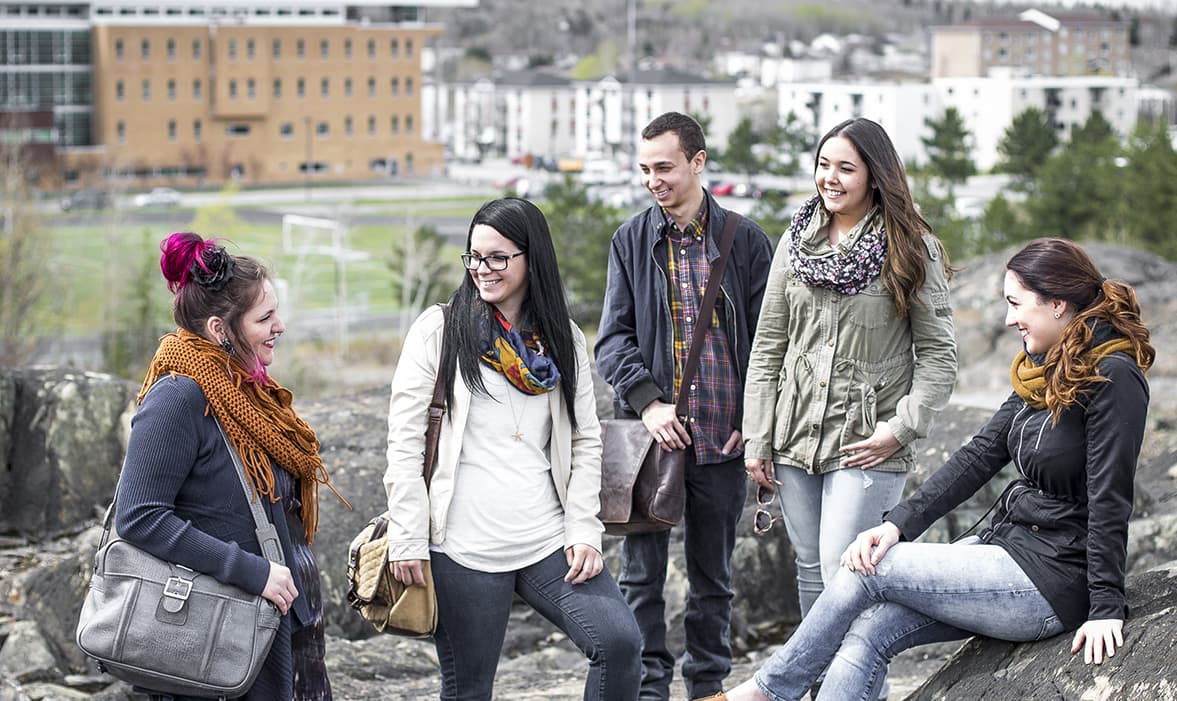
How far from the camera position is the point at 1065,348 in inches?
138

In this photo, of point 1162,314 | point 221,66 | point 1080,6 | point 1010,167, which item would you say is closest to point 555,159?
point 221,66

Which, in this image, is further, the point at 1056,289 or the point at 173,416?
the point at 1056,289

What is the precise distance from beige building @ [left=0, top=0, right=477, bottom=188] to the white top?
69.4 metres

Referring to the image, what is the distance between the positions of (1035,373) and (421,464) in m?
1.57

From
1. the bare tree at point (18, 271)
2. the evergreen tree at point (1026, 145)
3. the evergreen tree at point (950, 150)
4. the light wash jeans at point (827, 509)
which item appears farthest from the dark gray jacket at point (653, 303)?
the evergreen tree at point (1026, 145)

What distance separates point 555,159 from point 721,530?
91.1 metres

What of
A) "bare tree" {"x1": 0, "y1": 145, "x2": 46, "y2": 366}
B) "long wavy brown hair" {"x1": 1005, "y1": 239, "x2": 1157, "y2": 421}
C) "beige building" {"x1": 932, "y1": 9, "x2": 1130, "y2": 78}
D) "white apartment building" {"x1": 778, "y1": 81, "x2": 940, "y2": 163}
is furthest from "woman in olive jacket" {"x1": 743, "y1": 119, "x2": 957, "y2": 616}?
"beige building" {"x1": 932, "y1": 9, "x2": 1130, "y2": 78}

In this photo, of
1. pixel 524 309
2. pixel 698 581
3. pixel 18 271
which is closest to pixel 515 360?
pixel 524 309

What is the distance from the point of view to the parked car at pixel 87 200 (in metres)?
67.7

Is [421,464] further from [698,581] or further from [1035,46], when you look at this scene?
[1035,46]

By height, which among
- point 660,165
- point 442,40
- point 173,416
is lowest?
point 173,416

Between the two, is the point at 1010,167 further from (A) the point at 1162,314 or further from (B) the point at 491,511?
(B) the point at 491,511

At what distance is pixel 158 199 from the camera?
69000mm

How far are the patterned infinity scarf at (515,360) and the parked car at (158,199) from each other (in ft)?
223
